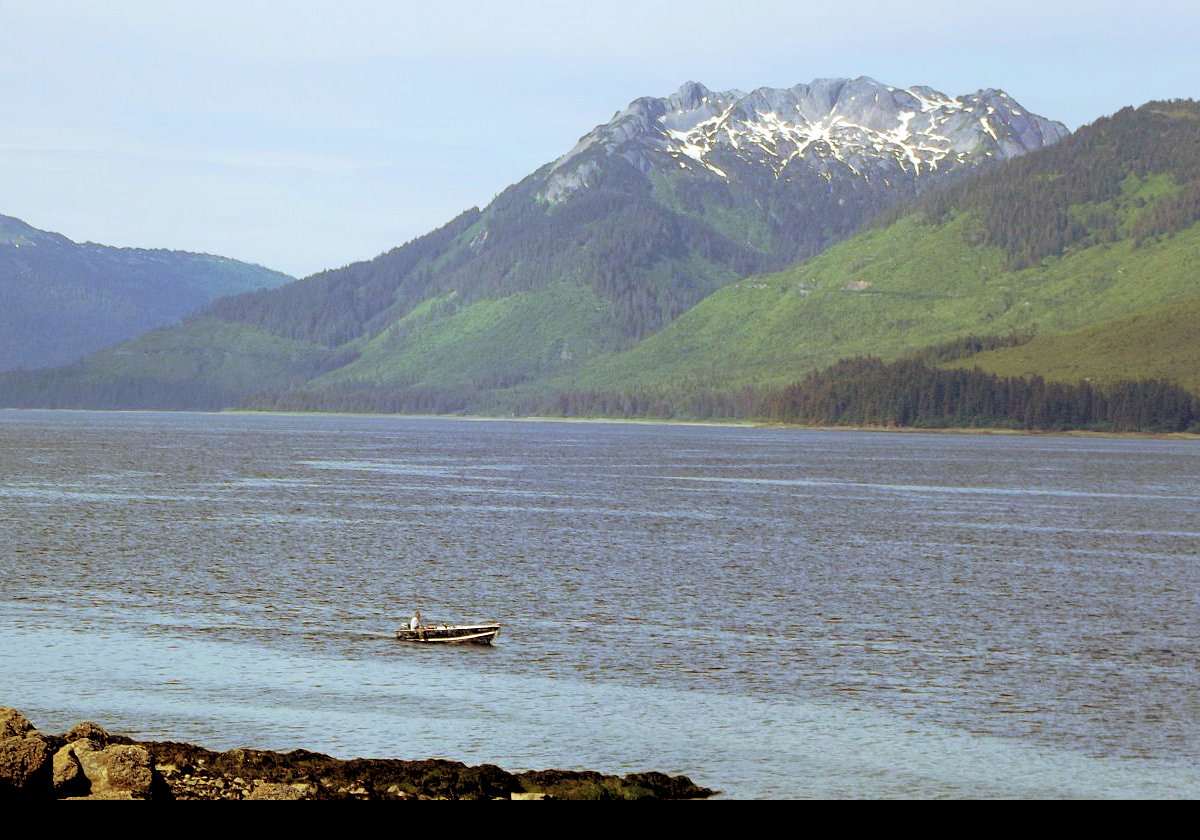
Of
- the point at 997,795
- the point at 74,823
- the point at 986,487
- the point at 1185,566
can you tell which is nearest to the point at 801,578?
the point at 1185,566

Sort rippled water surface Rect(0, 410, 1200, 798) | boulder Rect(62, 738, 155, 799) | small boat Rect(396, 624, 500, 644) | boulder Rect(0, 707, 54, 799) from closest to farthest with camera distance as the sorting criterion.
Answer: boulder Rect(0, 707, 54, 799), boulder Rect(62, 738, 155, 799), rippled water surface Rect(0, 410, 1200, 798), small boat Rect(396, 624, 500, 644)

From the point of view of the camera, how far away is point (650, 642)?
62156 mm

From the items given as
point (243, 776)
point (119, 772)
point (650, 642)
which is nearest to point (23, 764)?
point (119, 772)

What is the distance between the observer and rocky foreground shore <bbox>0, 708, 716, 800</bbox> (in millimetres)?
32094

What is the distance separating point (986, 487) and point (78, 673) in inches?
5588

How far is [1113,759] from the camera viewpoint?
42.5 m

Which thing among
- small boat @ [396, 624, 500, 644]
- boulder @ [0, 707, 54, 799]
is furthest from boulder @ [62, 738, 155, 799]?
small boat @ [396, 624, 500, 644]

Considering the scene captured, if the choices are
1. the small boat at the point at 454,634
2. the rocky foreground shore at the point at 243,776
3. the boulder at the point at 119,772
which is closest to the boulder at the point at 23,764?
the rocky foreground shore at the point at 243,776

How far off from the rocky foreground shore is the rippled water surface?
3378mm

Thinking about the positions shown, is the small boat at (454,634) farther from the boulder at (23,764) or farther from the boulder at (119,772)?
the boulder at (23,764)

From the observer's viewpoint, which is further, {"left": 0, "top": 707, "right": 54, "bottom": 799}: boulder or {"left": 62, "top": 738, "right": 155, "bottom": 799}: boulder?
{"left": 62, "top": 738, "right": 155, "bottom": 799}: boulder

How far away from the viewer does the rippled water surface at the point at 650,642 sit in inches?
1702

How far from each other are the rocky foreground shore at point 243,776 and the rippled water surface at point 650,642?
11.1 ft

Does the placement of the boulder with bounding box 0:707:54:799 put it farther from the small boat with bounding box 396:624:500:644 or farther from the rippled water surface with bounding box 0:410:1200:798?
the small boat with bounding box 396:624:500:644
